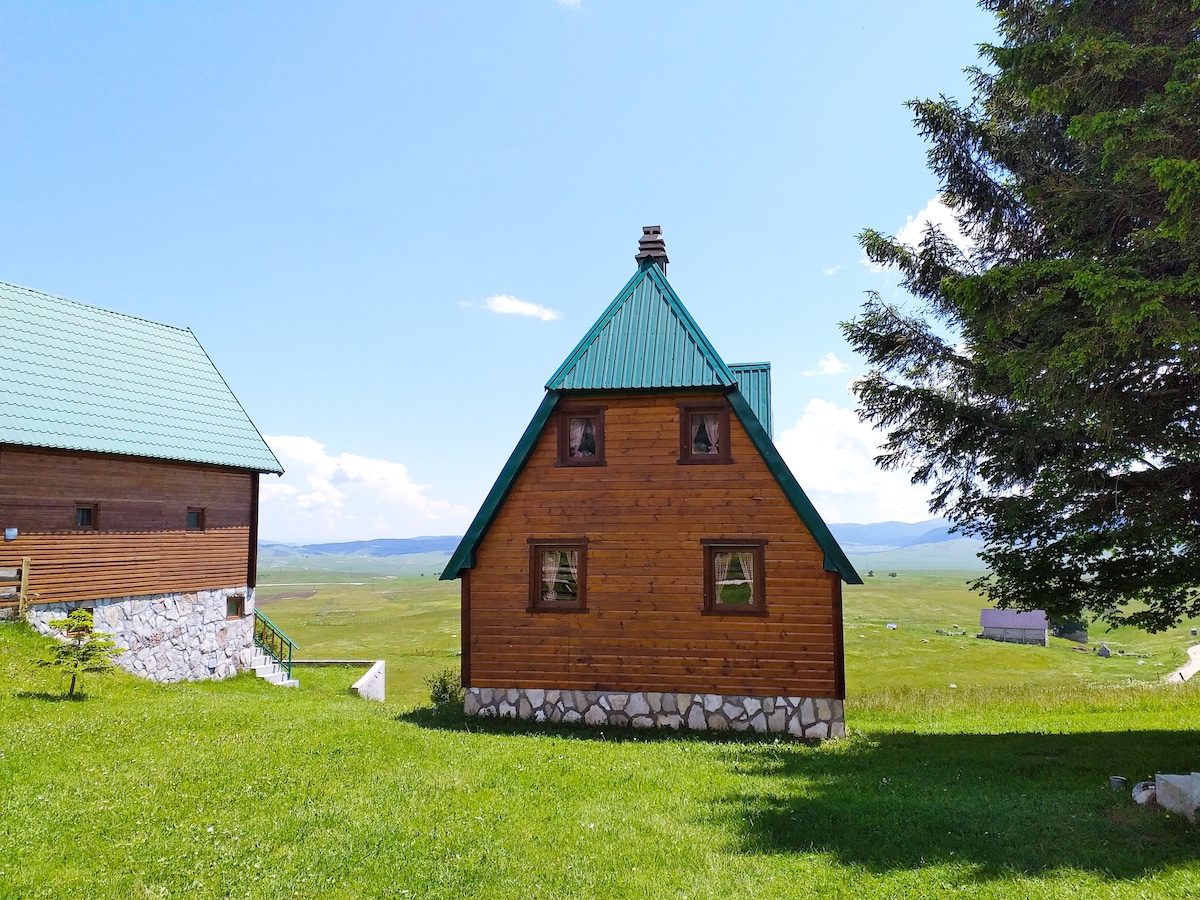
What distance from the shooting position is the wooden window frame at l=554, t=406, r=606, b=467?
47.1 ft

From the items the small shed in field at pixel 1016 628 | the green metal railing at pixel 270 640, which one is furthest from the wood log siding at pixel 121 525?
the small shed in field at pixel 1016 628

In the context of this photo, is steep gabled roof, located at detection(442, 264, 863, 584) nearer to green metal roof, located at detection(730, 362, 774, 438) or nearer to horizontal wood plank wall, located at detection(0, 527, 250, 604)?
green metal roof, located at detection(730, 362, 774, 438)

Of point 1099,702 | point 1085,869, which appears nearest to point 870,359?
point 1085,869

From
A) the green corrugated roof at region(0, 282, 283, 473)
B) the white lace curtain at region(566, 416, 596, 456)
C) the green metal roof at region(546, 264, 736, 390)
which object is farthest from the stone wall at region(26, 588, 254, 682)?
the green metal roof at region(546, 264, 736, 390)

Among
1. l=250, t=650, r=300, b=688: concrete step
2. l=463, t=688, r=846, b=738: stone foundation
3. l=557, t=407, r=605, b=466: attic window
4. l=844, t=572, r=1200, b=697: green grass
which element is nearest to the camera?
l=463, t=688, r=846, b=738: stone foundation

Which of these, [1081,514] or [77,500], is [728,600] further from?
[77,500]

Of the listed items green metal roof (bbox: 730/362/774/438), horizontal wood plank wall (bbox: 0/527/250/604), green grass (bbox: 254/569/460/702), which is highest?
green metal roof (bbox: 730/362/774/438)

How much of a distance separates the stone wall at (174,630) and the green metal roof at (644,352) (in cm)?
1418

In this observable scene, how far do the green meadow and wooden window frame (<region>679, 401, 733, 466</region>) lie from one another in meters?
5.16

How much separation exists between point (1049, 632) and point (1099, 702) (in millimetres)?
65370

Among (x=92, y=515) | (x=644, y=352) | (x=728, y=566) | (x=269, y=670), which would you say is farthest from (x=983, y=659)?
(x=92, y=515)

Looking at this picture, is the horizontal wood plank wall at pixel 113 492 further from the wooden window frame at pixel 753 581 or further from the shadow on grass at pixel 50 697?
the wooden window frame at pixel 753 581

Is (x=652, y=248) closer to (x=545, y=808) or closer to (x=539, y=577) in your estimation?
(x=539, y=577)

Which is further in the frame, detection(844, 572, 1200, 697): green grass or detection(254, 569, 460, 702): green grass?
detection(844, 572, 1200, 697): green grass
